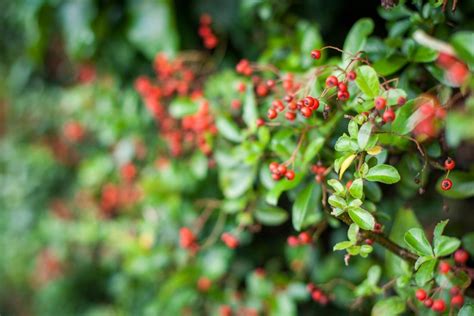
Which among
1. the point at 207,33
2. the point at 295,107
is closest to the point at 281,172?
the point at 295,107

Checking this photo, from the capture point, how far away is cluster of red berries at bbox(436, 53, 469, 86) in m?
0.71

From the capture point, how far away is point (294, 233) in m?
1.42

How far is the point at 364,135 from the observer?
718 mm

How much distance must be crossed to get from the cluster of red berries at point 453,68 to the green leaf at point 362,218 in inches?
9.2

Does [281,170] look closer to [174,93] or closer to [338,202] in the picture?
[338,202]

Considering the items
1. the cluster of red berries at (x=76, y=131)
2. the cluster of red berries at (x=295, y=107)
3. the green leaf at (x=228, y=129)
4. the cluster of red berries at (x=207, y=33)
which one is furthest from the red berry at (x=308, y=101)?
the cluster of red berries at (x=76, y=131)

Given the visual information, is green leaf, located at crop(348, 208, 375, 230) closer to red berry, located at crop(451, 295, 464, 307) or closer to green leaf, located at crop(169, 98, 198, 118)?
red berry, located at crop(451, 295, 464, 307)

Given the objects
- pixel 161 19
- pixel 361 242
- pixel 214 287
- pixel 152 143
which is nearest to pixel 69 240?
pixel 152 143

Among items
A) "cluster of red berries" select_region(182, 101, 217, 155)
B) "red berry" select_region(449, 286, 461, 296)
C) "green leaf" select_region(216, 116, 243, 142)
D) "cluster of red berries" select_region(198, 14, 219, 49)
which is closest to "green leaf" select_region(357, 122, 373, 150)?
"red berry" select_region(449, 286, 461, 296)

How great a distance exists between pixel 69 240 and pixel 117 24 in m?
1.07

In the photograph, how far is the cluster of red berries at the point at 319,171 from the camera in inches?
35.2

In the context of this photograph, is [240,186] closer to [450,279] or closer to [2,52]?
[450,279]

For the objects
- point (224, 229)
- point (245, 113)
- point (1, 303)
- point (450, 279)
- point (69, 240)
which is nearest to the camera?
point (450, 279)

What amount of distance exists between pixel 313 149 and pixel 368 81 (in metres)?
0.17
